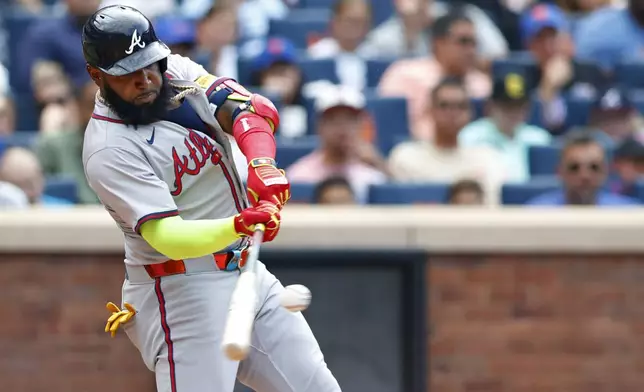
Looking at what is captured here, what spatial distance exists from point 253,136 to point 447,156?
3113 mm

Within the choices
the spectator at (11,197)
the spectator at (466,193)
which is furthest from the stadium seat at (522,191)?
the spectator at (11,197)

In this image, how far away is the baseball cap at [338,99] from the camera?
5.96 meters

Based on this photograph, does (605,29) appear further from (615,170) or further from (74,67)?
(74,67)

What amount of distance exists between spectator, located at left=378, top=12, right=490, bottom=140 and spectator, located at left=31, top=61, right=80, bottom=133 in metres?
1.81

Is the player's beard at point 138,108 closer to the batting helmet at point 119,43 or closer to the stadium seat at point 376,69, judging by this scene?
the batting helmet at point 119,43

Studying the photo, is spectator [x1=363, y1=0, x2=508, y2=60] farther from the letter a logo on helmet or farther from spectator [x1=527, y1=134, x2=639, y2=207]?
the letter a logo on helmet

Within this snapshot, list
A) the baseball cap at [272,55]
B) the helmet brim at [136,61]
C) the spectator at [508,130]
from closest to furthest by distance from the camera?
the helmet brim at [136,61] → the spectator at [508,130] → the baseball cap at [272,55]

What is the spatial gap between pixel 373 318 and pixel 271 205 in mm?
1965

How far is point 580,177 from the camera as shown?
5.76 meters

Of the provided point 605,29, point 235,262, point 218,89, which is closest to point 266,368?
point 235,262

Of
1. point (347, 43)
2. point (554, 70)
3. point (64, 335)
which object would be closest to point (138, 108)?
point (64, 335)

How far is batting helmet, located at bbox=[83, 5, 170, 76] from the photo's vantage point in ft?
9.77

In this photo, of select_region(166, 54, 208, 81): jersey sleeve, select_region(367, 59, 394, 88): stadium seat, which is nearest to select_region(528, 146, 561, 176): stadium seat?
select_region(367, 59, 394, 88): stadium seat

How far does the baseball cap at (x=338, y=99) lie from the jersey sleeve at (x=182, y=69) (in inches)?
98.1
